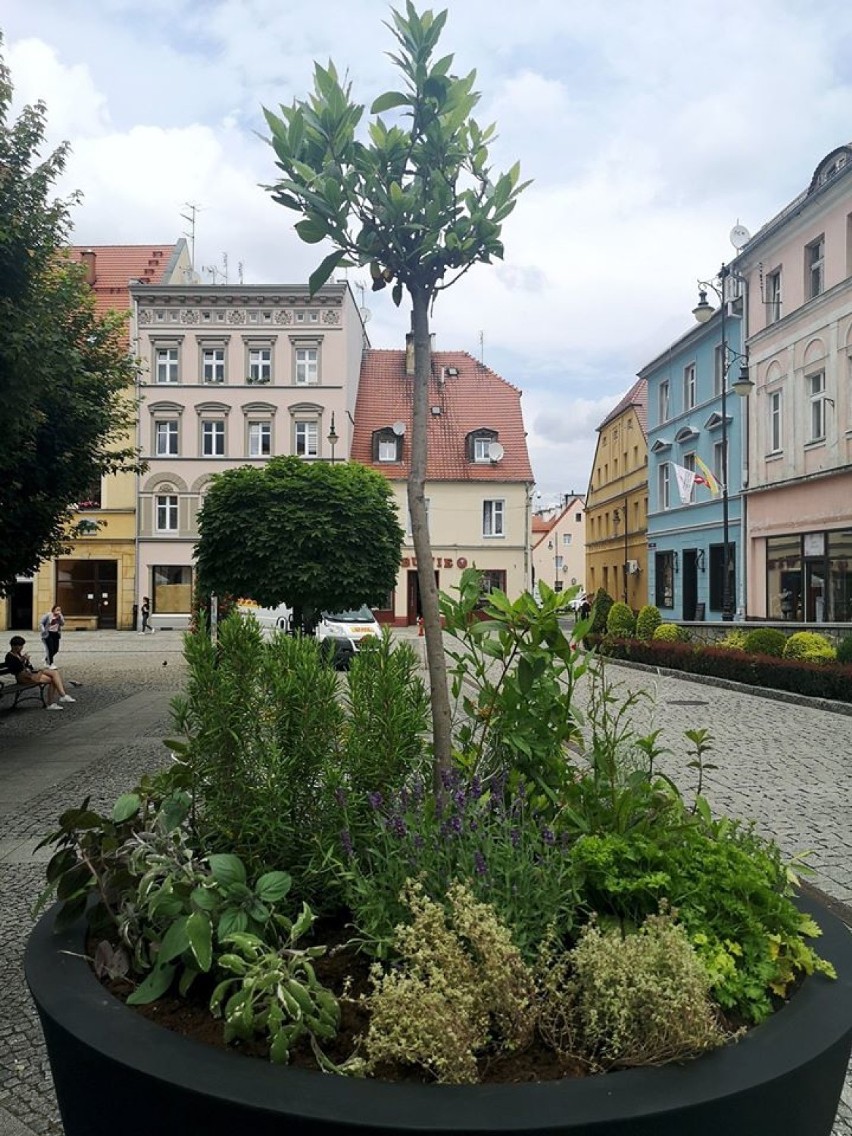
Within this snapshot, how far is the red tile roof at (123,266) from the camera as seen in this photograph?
40.8 meters

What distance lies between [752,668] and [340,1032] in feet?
47.7

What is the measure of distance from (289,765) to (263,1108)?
40.2 inches

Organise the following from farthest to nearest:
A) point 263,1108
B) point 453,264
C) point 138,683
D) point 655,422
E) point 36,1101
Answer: point 655,422
point 138,683
point 453,264
point 36,1101
point 263,1108

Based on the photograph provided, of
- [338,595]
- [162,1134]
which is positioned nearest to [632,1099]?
[162,1134]

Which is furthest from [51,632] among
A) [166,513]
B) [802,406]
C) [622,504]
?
[622,504]

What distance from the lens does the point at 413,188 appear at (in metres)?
2.60

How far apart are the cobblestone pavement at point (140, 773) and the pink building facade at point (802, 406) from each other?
25.6ft

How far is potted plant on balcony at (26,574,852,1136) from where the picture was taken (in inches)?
58.6

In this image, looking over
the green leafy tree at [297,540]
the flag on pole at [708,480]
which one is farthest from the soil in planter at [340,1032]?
the flag on pole at [708,480]

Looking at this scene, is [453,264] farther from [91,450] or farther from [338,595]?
[338,595]

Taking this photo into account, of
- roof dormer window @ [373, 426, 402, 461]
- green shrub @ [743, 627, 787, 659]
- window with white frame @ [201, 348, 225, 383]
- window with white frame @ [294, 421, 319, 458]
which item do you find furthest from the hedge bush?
window with white frame @ [201, 348, 225, 383]

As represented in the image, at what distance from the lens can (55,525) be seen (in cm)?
1296

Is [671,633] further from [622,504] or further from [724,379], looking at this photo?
[622,504]

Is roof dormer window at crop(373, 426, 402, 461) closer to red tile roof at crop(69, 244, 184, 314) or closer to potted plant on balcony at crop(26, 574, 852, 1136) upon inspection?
red tile roof at crop(69, 244, 184, 314)
